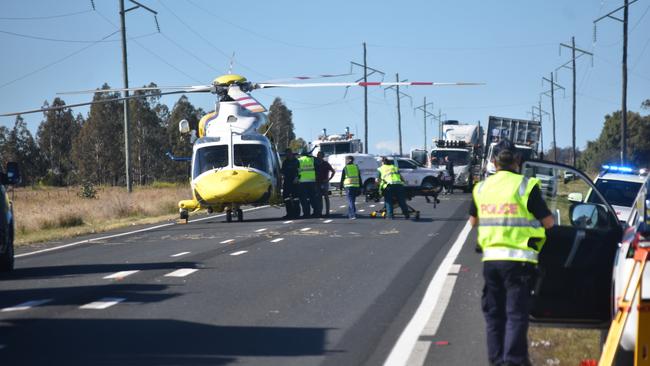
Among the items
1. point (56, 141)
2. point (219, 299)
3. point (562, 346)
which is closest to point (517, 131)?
point (219, 299)

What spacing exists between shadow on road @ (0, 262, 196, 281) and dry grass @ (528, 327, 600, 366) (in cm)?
725

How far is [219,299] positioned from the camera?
12344 millimetres

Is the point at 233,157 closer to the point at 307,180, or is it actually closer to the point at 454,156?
the point at 307,180

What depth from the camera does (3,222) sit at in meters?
15.6

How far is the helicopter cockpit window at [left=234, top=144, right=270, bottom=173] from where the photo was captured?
28.1 meters

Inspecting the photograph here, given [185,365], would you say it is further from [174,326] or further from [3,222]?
[3,222]

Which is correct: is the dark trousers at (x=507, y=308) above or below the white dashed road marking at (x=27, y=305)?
above

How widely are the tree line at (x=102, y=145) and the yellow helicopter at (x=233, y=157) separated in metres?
63.9

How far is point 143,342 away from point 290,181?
65.0ft

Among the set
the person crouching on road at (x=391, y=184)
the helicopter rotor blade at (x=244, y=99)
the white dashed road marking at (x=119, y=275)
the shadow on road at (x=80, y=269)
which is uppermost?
the helicopter rotor blade at (x=244, y=99)

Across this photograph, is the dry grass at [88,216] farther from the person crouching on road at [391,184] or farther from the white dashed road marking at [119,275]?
the white dashed road marking at [119,275]

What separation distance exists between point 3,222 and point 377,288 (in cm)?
572

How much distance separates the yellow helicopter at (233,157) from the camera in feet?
90.7

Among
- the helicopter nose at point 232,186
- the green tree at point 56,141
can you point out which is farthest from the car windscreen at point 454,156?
the green tree at point 56,141
